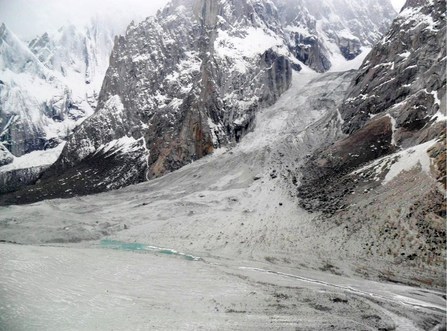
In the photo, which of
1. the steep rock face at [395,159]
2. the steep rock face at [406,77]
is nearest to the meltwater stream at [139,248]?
the steep rock face at [395,159]

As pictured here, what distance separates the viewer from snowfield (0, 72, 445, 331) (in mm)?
40250

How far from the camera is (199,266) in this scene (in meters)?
63.2

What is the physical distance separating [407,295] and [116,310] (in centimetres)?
3098

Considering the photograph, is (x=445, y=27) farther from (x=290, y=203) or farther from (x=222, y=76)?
(x=222, y=76)

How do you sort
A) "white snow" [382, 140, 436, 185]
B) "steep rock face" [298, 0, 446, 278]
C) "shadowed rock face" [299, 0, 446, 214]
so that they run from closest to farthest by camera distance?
1. "steep rock face" [298, 0, 446, 278]
2. "white snow" [382, 140, 436, 185]
3. "shadowed rock face" [299, 0, 446, 214]

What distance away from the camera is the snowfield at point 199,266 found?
40.2 metres

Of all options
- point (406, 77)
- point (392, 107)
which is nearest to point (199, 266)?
point (392, 107)

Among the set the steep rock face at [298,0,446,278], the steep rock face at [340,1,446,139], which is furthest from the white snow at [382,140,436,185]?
the steep rock face at [340,1,446,139]

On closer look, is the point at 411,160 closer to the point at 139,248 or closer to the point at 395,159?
the point at 395,159

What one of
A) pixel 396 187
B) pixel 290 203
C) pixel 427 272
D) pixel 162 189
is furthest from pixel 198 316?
pixel 162 189

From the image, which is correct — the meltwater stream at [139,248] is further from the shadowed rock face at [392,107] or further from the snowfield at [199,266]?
the shadowed rock face at [392,107]

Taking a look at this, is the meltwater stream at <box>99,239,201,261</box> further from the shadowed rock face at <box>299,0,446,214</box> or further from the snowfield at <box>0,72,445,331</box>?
the shadowed rock face at <box>299,0,446,214</box>

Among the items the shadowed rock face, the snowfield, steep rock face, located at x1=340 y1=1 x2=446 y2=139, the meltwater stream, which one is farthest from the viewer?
steep rock face, located at x1=340 y1=1 x2=446 y2=139

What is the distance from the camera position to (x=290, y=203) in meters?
98.9
